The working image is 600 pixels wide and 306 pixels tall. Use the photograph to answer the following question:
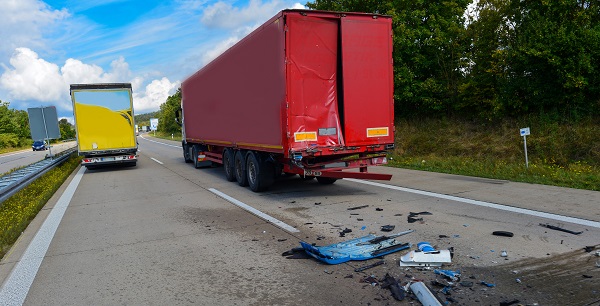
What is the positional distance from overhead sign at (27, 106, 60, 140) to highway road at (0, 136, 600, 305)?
1257cm

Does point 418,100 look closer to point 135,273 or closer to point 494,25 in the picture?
point 494,25

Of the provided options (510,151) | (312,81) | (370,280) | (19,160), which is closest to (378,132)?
(312,81)

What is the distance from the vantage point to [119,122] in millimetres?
17625

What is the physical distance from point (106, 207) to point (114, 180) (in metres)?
5.79

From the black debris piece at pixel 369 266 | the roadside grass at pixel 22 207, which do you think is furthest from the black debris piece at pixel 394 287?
the roadside grass at pixel 22 207

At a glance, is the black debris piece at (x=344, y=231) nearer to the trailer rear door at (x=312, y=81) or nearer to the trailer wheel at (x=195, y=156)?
the trailer rear door at (x=312, y=81)

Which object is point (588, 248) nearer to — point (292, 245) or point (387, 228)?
point (387, 228)

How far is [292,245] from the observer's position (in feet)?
18.6

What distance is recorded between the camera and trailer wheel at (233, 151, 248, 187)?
1113 cm

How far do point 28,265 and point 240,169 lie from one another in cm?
645

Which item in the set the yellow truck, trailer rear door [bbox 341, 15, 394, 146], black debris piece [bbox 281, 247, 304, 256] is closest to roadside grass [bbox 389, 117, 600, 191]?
trailer rear door [bbox 341, 15, 394, 146]

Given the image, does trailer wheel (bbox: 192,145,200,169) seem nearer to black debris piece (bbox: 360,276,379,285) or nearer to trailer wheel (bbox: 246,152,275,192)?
trailer wheel (bbox: 246,152,275,192)

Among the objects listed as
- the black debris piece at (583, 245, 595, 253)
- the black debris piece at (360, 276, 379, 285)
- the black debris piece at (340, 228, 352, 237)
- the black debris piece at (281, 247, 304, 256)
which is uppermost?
the black debris piece at (360, 276, 379, 285)

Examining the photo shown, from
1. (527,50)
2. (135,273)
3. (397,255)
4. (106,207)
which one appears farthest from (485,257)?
(527,50)
